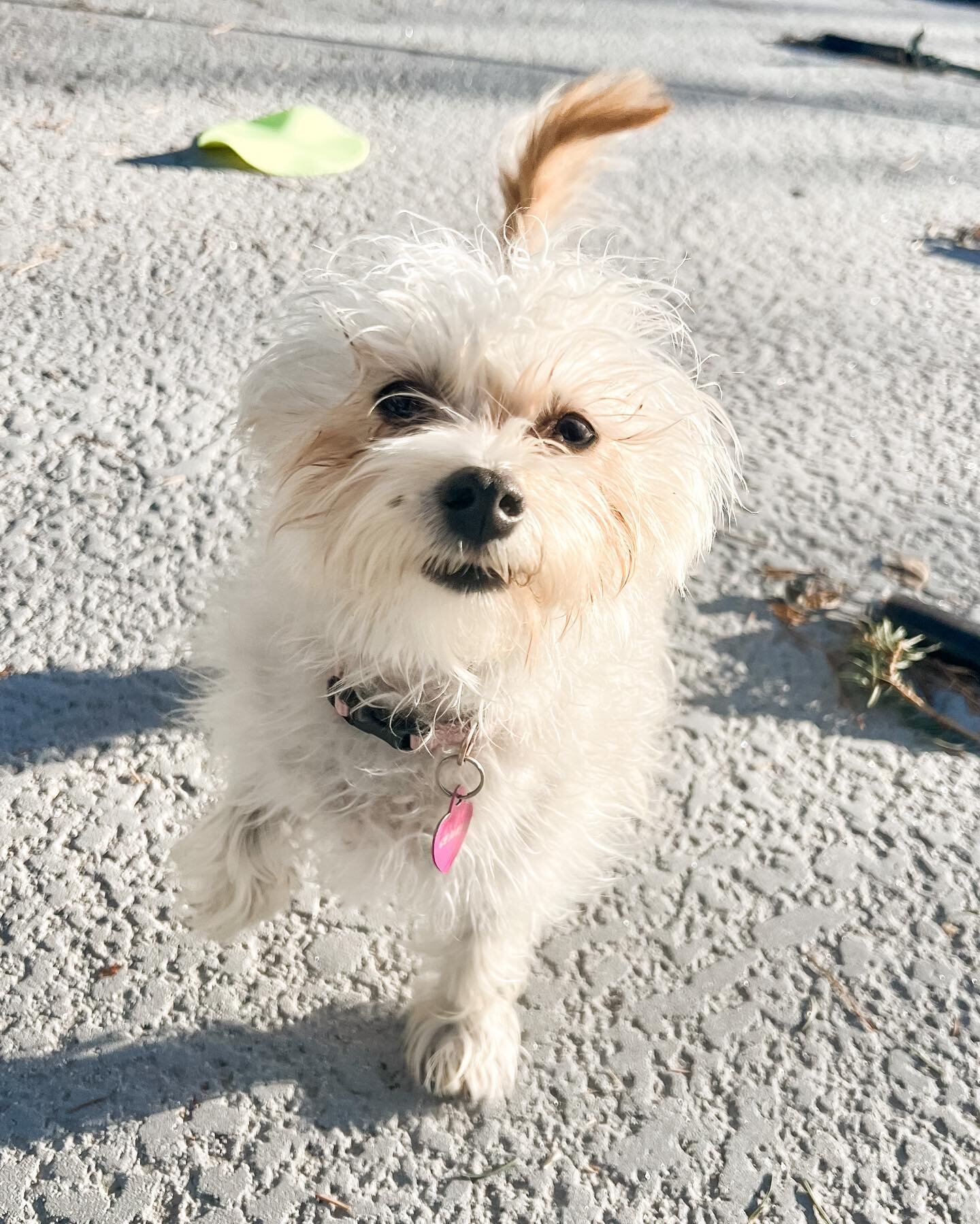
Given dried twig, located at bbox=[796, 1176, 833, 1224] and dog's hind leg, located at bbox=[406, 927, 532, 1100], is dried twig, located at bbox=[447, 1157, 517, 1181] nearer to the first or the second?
dog's hind leg, located at bbox=[406, 927, 532, 1100]

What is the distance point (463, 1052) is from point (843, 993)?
2.87 feet

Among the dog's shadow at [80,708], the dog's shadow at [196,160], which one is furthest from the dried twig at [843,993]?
the dog's shadow at [196,160]

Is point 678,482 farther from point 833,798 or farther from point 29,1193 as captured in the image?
point 29,1193

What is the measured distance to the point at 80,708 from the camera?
255 cm

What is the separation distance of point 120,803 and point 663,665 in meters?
1.38

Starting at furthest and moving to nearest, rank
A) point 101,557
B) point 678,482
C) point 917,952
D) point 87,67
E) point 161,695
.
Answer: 1. point 87,67
2. point 101,557
3. point 161,695
4. point 917,952
5. point 678,482

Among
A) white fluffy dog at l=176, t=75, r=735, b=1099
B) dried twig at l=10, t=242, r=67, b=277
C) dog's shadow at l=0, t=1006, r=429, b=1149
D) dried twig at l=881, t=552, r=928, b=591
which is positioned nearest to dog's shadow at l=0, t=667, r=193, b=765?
white fluffy dog at l=176, t=75, r=735, b=1099

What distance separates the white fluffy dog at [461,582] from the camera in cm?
167

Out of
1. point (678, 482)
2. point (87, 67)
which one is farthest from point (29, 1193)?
point (87, 67)

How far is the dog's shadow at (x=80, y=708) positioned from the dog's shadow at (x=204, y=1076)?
0.76m

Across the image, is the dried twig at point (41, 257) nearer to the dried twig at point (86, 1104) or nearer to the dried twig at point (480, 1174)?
the dried twig at point (86, 1104)

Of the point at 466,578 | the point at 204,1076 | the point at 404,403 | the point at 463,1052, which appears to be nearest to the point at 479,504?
the point at 466,578

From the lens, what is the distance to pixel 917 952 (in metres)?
2.35

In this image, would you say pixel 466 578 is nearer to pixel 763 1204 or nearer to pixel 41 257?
pixel 763 1204
